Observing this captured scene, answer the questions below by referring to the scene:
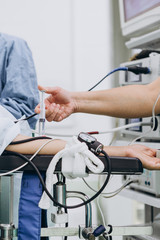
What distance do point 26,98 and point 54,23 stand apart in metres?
1.01

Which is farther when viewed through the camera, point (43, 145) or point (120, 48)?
point (120, 48)

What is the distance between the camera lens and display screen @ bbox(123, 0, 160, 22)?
144 cm

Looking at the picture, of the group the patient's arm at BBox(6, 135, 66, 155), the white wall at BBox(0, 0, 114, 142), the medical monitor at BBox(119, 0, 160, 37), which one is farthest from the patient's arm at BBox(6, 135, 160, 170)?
the white wall at BBox(0, 0, 114, 142)

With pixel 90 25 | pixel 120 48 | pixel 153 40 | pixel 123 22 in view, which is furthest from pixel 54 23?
pixel 153 40

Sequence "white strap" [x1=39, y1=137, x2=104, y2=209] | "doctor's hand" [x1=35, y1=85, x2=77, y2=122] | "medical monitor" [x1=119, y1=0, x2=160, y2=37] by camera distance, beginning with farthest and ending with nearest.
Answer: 1. "medical monitor" [x1=119, y1=0, x2=160, y2=37]
2. "doctor's hand" [x1=35, y1=85, x2=77, y2=122]
3. "white strap" [x1=39, y1=137, x2=104, y2=209]

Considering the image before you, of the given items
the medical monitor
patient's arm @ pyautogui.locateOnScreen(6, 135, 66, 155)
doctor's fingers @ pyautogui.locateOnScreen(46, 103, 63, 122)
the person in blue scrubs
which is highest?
the medical monitor

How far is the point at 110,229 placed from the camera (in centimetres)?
92

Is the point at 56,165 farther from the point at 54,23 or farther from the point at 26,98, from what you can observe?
the point at 54,23

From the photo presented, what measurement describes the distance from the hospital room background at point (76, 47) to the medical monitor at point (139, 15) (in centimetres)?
66

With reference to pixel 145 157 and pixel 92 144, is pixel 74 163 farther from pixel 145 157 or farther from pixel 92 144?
pixel 145 157

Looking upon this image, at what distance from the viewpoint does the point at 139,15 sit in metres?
1.53

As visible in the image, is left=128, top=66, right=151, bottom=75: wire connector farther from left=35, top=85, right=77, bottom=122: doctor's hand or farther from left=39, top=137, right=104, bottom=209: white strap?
left=39, top=137, right=104, bottom=209: white strap

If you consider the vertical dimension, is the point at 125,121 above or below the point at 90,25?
below

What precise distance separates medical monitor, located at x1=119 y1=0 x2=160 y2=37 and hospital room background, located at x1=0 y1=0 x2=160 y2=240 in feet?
2.15
